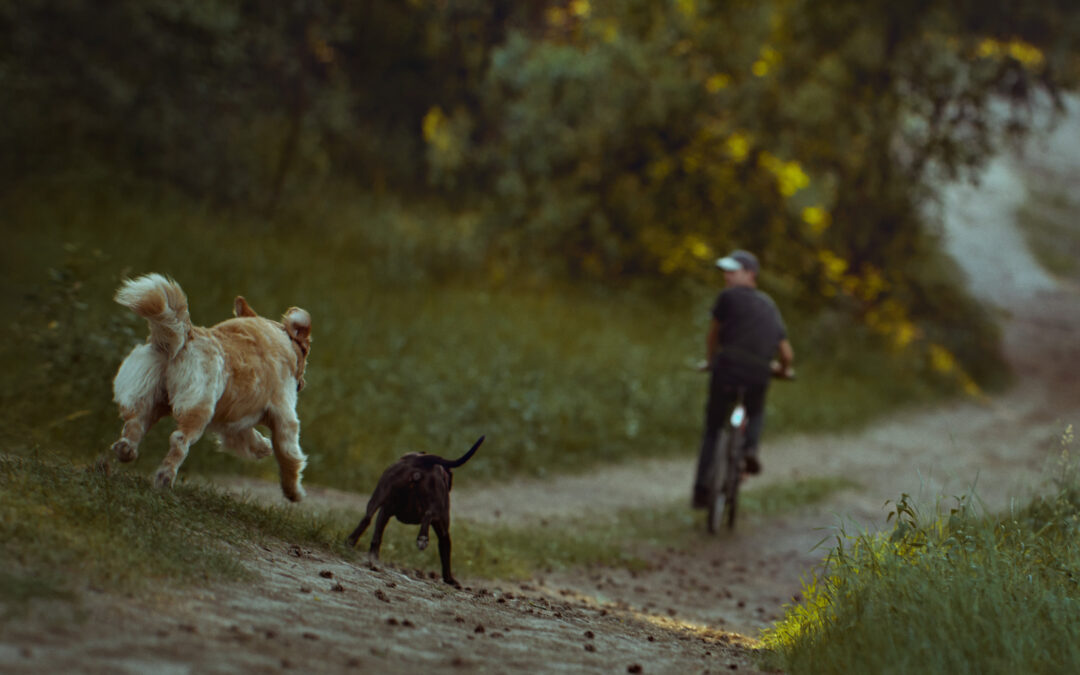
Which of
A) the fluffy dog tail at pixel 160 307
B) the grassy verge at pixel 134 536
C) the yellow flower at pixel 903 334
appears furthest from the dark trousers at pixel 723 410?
the yellow flower at pixel 903 334

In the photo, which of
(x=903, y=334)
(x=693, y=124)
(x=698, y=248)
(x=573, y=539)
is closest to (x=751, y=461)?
(x=573, y=539)

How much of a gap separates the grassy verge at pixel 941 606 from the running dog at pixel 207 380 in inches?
110

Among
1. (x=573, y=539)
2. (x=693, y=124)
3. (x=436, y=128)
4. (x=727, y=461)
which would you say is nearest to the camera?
(x=573, y=539)

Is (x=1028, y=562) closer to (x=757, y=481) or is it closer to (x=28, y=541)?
(x=28, y=541)

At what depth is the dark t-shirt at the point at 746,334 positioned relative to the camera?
9977 millimetres

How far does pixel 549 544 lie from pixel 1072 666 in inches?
192

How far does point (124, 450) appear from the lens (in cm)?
498

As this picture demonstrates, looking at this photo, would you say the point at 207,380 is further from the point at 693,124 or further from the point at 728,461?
the point at 693,124

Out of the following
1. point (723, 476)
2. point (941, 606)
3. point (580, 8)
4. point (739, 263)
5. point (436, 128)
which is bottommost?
point (941, 606)

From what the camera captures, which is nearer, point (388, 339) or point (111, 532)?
point (111, 532)

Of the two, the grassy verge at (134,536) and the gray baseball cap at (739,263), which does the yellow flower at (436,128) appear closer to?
the gray baseball cap at (739,263)

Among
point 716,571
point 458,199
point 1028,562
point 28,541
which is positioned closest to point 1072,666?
point 1028,562

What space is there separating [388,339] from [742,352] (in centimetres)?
567

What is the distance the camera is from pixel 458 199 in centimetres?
2278
